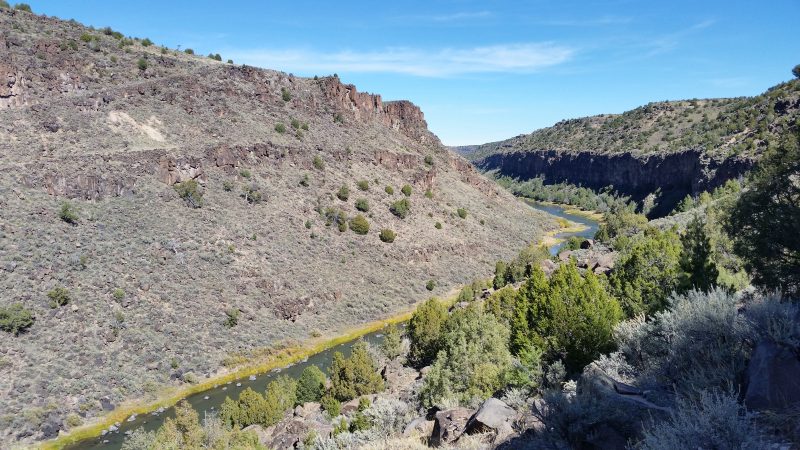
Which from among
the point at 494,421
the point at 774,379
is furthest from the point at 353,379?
the point at 774,379

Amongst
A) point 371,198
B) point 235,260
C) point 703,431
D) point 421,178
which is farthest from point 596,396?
point 421,178

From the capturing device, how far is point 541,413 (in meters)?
10.8

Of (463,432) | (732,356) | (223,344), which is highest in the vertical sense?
(732,356)

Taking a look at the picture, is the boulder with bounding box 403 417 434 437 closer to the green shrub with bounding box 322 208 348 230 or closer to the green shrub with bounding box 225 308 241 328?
the green shrub with bounding box 225 308 241 328

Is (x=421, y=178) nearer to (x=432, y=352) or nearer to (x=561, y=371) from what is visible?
(x=432, y=352)

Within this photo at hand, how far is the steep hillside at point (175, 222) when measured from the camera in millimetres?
39312

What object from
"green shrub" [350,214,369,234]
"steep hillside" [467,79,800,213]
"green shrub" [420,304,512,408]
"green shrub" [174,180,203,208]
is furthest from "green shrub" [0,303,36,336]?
"steep hillside" [467,79,800,213]

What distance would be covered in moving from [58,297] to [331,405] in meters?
26.4

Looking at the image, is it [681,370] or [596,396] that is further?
[681,370]

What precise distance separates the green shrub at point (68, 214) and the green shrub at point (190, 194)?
11.4 m

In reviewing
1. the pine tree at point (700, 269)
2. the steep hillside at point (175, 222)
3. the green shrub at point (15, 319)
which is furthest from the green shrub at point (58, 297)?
the pine tree at point (700, 269)

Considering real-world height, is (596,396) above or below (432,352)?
above

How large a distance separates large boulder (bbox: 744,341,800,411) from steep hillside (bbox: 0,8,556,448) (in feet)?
130

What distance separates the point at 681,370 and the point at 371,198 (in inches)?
2548
